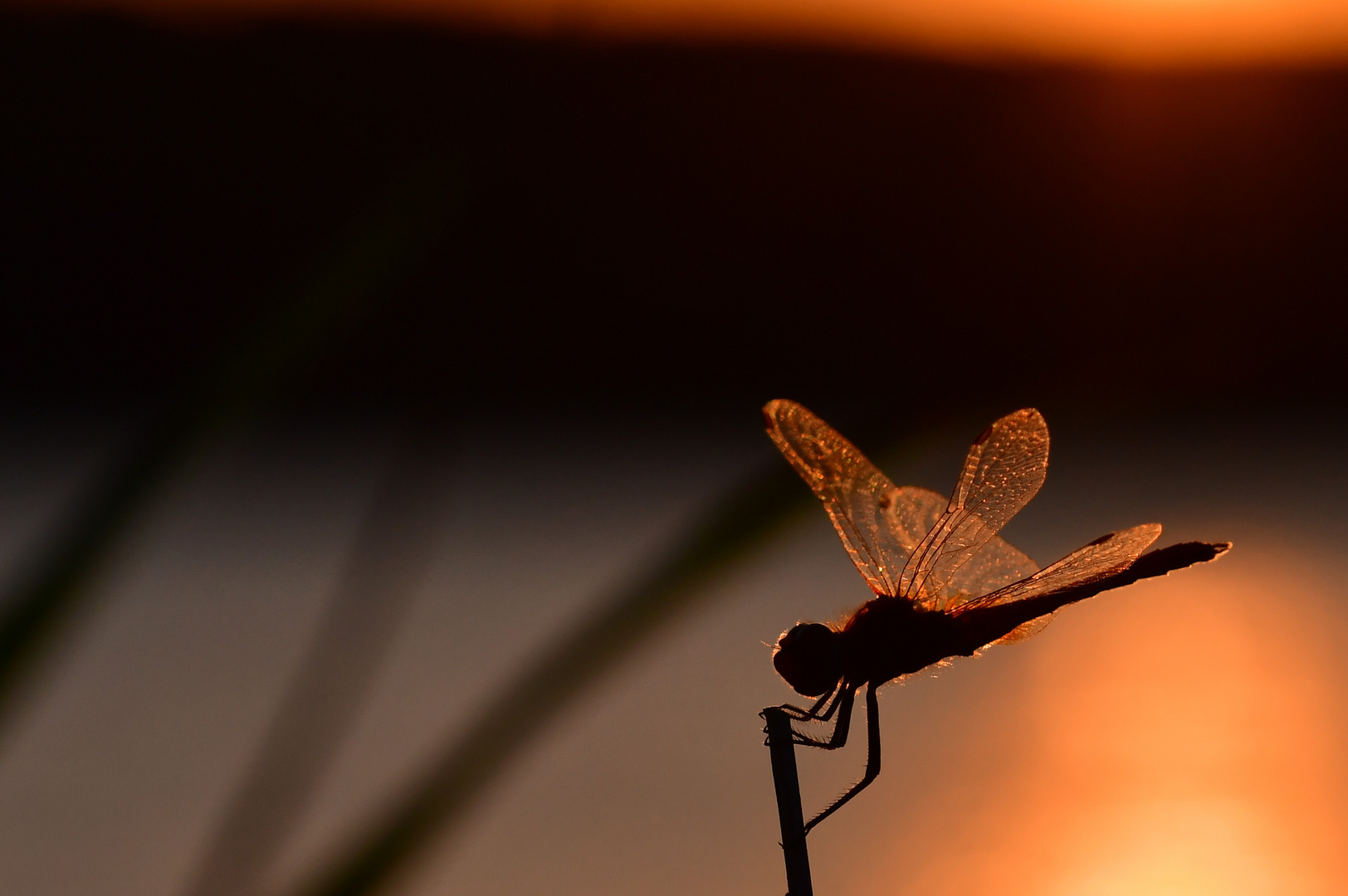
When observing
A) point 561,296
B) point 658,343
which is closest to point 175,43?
point 561,296

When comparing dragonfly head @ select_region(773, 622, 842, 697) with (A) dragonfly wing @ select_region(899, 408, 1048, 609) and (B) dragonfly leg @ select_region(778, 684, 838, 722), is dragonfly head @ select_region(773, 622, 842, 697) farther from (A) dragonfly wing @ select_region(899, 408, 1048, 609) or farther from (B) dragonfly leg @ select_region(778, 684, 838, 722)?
(A) dragonfly wing @ select_region(899, 408, 1048, 609)

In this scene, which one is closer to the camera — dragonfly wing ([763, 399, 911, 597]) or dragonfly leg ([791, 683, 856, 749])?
dragonfly leg ([791, 683, 856, 749])

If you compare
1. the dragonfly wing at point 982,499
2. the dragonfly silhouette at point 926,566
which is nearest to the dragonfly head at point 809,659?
the dragonfly silhouette at point 926,566

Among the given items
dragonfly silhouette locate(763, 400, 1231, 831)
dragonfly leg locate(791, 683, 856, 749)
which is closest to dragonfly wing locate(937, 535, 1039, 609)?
dragonfly silhouette locate(763, 400, 1231, 831)

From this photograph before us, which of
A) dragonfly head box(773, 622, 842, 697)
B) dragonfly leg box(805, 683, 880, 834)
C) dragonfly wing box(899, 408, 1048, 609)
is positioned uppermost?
dragonfly wing box(899, 408, 1048, 609)

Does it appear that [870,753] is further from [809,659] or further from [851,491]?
[851,491]

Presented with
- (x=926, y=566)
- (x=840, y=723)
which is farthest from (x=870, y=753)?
(x=926, y=566)

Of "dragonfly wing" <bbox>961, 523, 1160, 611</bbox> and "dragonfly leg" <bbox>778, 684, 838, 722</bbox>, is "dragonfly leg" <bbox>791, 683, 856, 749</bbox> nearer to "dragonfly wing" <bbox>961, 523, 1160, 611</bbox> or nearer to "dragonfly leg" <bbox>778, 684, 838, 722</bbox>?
"dragonfly leg" <bbox>778, 684, 838, 722</bbox>

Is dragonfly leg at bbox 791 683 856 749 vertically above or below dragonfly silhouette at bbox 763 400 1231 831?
below
